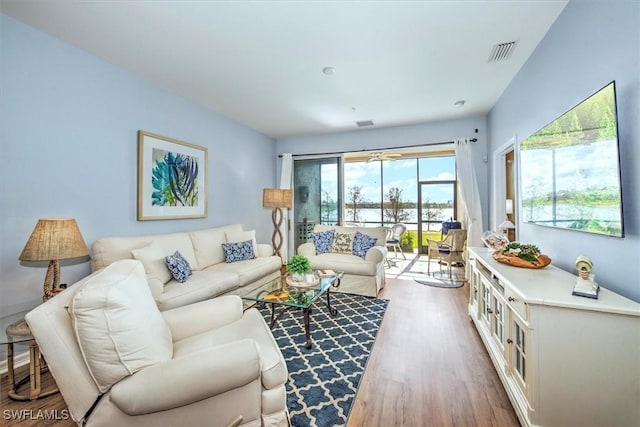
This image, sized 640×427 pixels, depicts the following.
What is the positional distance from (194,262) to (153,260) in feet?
2.29

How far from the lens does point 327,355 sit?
2.31m

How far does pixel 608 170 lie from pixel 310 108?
11.3 feet

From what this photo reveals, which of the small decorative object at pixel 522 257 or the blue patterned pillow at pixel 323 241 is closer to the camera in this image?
the small decorative object at pixel 522 257

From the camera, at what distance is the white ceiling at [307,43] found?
2051mm

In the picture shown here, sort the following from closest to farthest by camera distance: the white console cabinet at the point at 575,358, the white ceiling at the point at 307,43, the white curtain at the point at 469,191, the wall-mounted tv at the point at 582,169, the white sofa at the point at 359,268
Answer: the white console cabinet at the point at 575,358 < the wall-mounted tv at the point at 582,169 < the white ceiling at the point at 307,43 < the white sofa at the point at 359,268 < the white curtain at the point at 469,191

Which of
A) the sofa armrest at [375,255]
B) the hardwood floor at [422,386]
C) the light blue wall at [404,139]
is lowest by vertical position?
the hardwood floor at [422,386]

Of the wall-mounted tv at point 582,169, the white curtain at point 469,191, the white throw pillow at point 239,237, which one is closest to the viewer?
the wall-mounted tv at point 582,169

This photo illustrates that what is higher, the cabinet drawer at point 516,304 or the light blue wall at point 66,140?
the light blue wall at point 66,140

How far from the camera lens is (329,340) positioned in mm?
2570

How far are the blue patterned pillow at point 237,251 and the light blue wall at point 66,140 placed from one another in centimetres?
67

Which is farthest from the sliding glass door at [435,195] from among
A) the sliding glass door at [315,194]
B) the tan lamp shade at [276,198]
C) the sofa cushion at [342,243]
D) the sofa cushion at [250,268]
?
the sofa cushion at [250,268]

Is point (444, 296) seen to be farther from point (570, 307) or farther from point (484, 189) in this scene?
point (570, 307)

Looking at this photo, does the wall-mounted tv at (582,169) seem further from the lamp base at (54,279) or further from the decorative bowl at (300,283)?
the lamp base at (54,279)

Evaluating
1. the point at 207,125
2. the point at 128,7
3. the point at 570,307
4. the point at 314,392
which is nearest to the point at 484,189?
the point at 570,307
